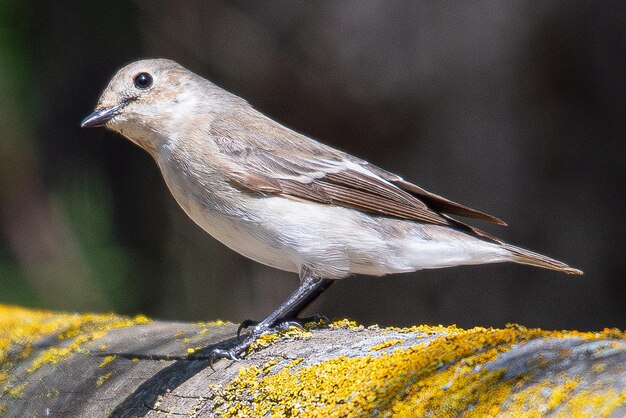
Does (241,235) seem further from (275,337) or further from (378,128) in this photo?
(378,128)

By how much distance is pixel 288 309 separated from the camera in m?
3.34

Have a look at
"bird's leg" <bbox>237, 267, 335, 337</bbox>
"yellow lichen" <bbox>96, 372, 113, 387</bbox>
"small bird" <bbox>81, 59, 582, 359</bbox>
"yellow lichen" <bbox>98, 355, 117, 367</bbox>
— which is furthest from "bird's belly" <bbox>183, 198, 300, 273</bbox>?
"yellow lichen" <bbox>96, 372, 113, 387</bbox>

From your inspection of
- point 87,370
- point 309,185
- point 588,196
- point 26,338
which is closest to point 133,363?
point 87,370

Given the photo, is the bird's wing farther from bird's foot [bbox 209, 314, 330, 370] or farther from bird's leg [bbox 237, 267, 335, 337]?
bird's foot [bbox 209, 314, 330, 370]

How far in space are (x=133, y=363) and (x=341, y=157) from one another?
1.52 metres

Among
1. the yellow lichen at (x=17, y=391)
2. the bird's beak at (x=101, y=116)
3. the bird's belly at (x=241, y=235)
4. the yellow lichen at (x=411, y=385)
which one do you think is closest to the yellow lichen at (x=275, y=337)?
the yellow lichen at (x=411, y=385)

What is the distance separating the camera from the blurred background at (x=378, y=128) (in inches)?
218

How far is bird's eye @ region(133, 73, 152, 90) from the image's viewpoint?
3707mm

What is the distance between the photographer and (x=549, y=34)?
5.71m

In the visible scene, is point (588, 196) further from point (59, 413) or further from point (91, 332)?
point (59, 413)

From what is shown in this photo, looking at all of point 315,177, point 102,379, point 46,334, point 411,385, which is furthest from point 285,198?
point 411,385

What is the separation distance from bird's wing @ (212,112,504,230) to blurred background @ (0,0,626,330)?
1.90 metres

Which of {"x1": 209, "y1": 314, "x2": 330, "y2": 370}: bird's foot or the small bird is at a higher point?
the small bird

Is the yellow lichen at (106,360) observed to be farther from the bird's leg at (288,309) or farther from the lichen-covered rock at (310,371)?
the bird's leg at (288,309)
